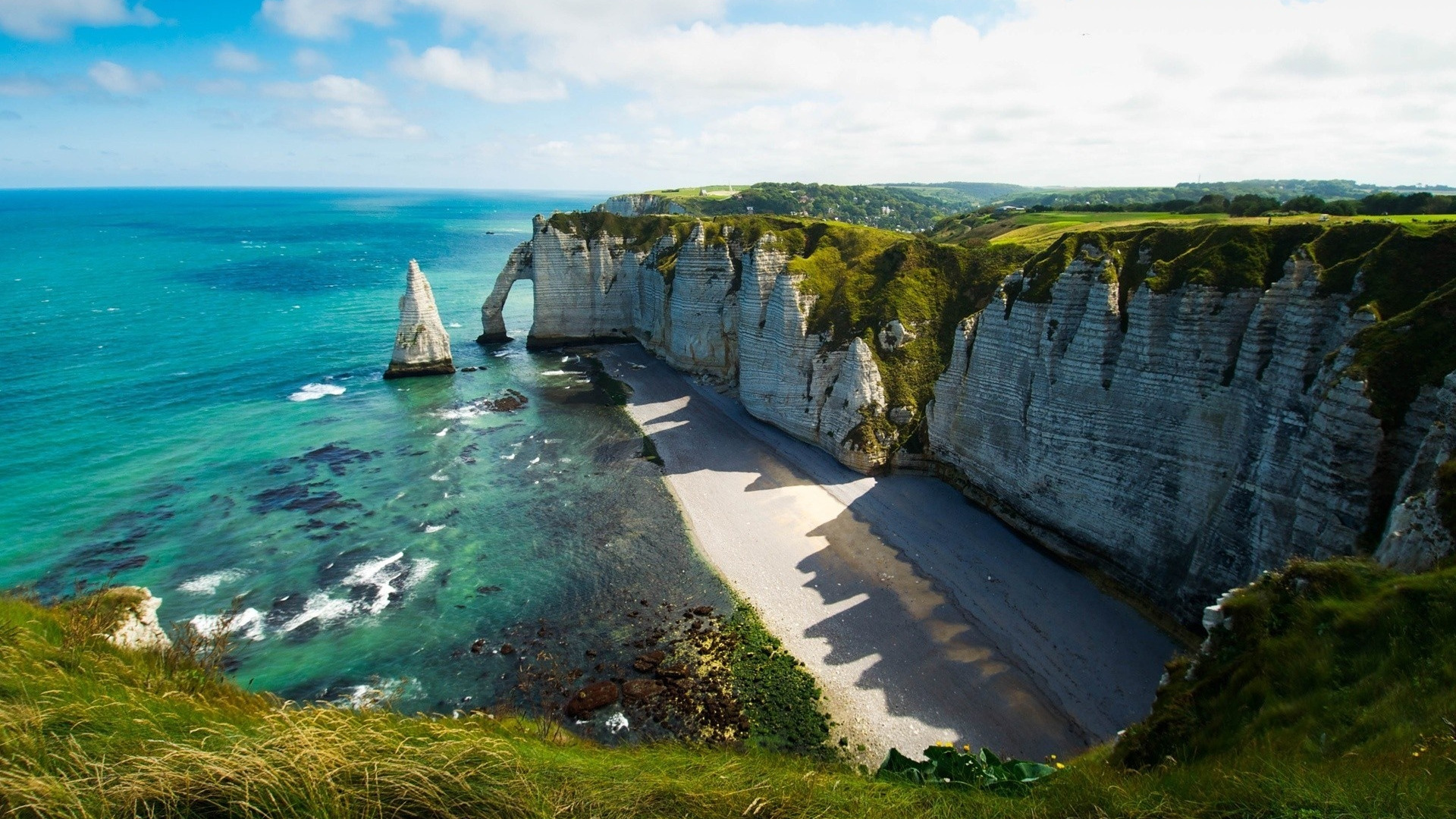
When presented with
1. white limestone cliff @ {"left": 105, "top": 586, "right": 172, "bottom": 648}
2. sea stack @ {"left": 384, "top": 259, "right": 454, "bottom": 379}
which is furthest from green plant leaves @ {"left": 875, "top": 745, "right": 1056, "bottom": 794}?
sea stack @ {"left": 384, "top": 259, "right": 454, "bottom": 379}

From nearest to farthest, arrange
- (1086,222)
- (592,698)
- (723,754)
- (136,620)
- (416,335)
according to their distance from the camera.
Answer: (723,754) → (136,620) → (592,698) → (1086,222) → (416,335)

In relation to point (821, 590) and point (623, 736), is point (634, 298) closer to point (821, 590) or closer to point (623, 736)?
point (821, 590)

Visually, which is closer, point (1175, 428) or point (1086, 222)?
point (1175, 428)

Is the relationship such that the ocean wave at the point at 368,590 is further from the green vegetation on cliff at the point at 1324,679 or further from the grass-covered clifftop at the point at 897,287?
the grass-covered clifftop at the point at 897,287

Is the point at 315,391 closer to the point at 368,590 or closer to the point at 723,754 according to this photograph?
the point at 368,590

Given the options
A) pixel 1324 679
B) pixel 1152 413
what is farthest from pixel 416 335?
pixel 1324 679

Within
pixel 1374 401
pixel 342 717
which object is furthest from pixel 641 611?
pixel 1374 401
